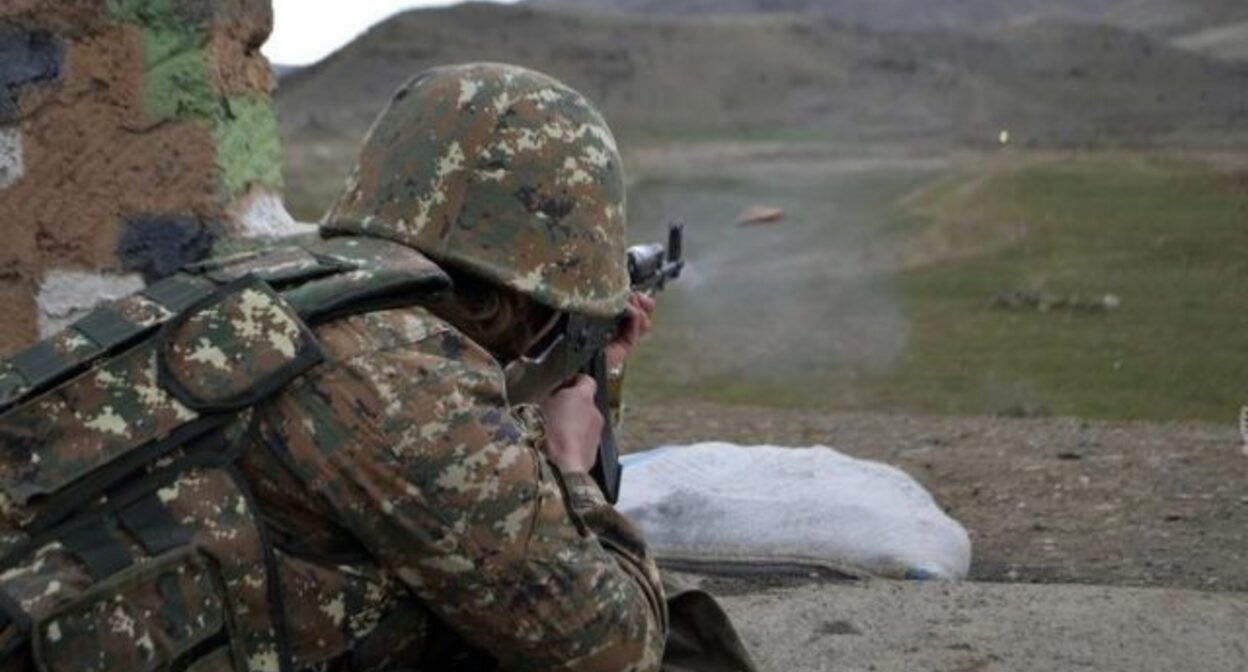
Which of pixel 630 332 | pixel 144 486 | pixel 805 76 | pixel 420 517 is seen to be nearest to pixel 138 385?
pixel 144 486

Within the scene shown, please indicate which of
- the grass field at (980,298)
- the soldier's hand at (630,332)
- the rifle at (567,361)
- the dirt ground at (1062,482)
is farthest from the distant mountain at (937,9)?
the rifle at (567,361)

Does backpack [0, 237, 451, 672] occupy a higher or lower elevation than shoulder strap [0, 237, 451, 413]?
lower

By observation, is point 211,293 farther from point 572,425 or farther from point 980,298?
point 980,298

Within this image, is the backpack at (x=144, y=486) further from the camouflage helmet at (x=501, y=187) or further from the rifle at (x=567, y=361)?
the rifle at (x=567, y=361)

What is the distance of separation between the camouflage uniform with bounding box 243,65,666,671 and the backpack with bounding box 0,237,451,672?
0.05 metres

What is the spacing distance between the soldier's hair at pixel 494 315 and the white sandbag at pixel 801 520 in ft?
6.55

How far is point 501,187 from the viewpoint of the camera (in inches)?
96.3

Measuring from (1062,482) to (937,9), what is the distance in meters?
48.9

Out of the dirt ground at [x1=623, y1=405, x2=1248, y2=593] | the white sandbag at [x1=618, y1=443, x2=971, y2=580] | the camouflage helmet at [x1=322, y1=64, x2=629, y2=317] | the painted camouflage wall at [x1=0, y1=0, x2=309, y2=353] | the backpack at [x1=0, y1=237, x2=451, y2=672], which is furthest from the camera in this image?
the dirt ground at [x1=623, y1=405, x2=1248, y2=593]

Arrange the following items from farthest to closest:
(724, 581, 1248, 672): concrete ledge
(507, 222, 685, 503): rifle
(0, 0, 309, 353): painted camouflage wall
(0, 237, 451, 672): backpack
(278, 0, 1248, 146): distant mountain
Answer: (278, 0, 1248, 146): distant mountain
(0, 0, 309, 353): painted camouflage wall
(724, 581, 1248, 672): concrete ledge
(507, 222, 685, 503): rifle
(0, 237, 451, 672): backpack

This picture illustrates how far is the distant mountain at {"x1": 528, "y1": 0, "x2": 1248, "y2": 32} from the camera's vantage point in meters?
46.7

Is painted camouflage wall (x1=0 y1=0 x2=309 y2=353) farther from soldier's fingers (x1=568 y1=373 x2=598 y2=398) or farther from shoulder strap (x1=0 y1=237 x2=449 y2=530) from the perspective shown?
shoulder strap (x1=0 y1=237 x2=449 y2=530)

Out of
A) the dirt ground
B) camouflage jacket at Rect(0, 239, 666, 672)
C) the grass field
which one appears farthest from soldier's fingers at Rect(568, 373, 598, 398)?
the grass field

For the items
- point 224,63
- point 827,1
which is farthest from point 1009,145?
point 827,1
